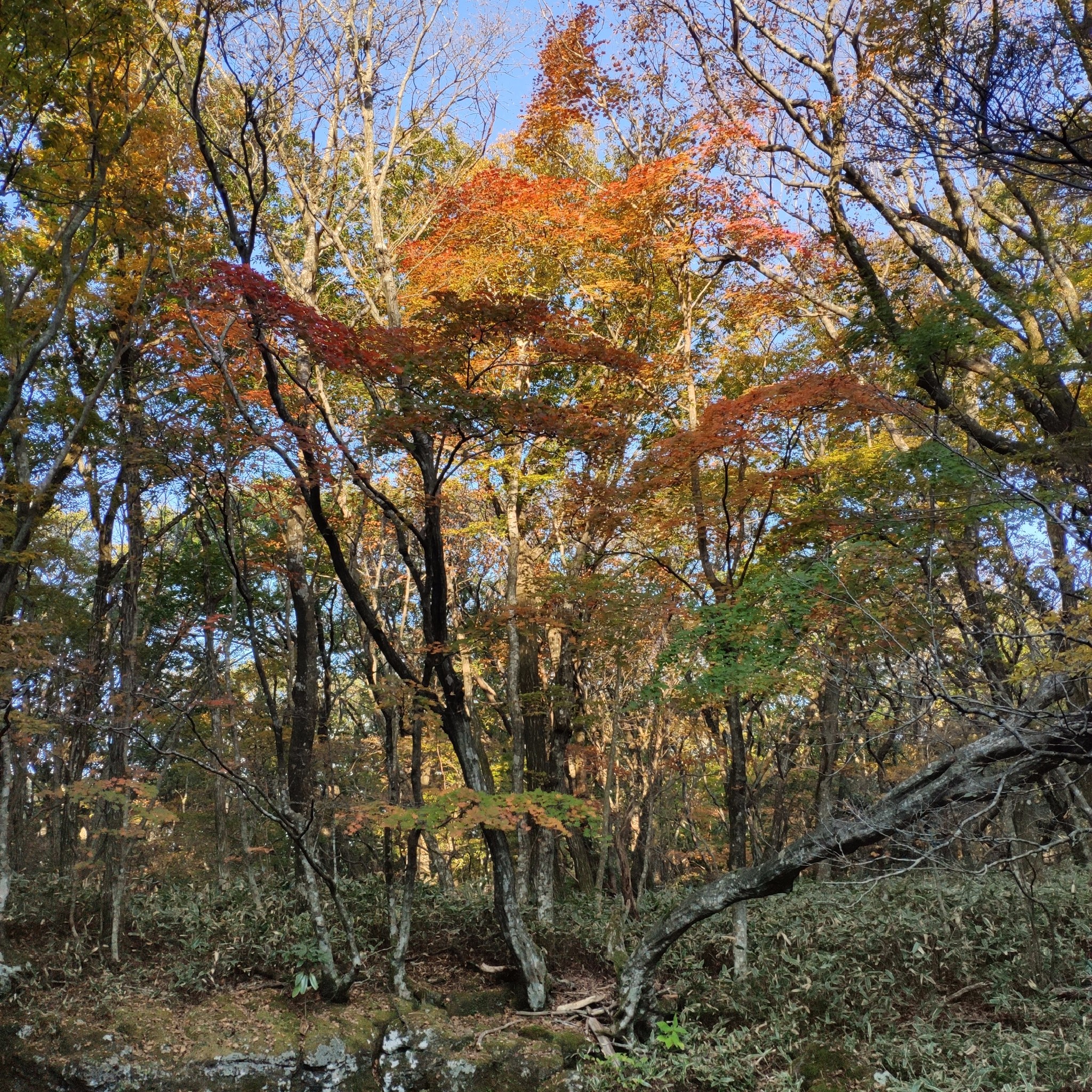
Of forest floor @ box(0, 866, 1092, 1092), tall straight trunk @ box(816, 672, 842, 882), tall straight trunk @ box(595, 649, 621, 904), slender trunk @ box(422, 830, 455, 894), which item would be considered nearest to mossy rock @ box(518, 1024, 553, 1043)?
forest floor @ box(0, 866, 1092, 1092)

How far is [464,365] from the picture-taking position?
6.86 metres

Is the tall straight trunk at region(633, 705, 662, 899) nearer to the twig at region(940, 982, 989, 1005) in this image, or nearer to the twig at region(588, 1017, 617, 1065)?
the twig at region(588, 1017, 617, 1065)

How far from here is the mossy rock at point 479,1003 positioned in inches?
267

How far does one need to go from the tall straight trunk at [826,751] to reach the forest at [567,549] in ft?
0.46

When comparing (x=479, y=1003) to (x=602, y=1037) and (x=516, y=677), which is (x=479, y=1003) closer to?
(x=602, y=1037)

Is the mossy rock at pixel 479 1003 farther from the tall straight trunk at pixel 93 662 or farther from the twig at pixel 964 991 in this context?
the tall straight trunk at pixel 93 662

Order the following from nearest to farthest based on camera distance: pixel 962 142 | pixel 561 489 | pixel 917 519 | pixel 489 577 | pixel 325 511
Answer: pixel 962 142
pixel 917 519
pixel 325 511
pixel 561 489
pixel 489 577

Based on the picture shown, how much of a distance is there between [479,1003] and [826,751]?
17.5ft

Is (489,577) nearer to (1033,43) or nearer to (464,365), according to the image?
(464,365)

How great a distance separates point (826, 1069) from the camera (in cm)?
529

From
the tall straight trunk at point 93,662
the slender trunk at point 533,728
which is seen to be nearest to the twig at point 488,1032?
the slender trunk at point 533,728

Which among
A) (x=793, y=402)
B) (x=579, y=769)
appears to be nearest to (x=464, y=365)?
(x=793, y=402)

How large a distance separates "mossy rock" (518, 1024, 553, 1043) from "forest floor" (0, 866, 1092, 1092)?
19 mm

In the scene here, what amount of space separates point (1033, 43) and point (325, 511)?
8.20 m
